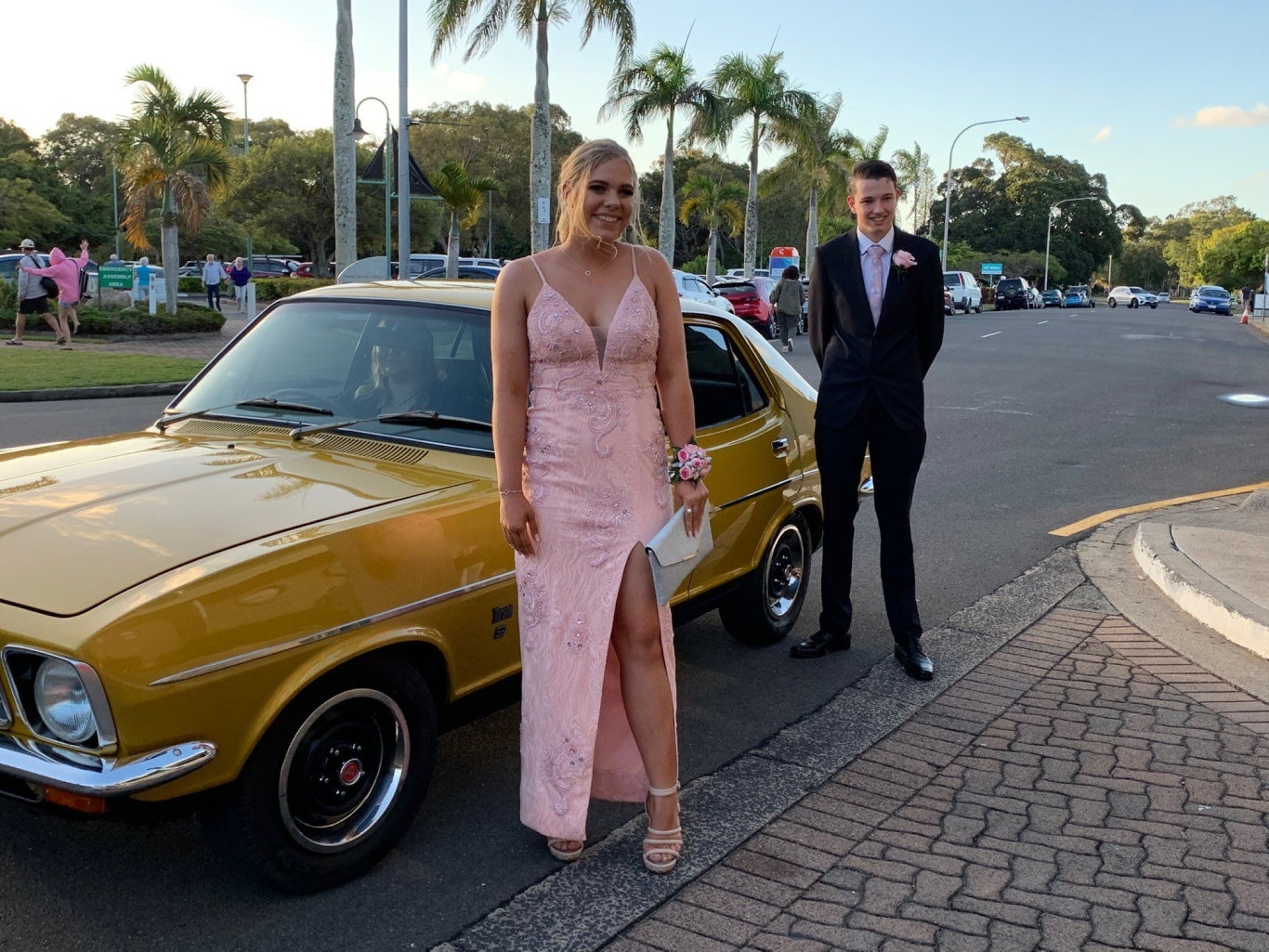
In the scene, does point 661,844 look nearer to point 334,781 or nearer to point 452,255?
point 334,781

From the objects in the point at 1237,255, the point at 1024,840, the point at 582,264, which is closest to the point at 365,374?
the point at 582,264

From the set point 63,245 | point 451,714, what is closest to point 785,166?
point 63,245

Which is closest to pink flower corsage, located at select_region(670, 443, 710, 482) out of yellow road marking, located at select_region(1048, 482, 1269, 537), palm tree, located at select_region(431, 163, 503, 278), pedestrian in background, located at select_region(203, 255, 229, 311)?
yellow road marking, located at select_region(1048, 482, 1269, 537)

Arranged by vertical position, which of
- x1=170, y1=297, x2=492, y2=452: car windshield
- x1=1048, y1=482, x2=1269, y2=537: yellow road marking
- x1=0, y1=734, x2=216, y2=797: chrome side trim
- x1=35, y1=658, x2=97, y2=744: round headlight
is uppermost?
x1=170, y1=297, x2=492, y2=452: car windshield

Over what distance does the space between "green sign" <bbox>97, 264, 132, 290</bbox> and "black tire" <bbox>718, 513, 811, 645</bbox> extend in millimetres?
24827

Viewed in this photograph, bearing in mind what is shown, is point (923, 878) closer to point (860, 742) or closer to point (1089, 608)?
point (860, 742)

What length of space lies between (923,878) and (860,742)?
102 cm

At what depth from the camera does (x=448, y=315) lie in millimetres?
4258

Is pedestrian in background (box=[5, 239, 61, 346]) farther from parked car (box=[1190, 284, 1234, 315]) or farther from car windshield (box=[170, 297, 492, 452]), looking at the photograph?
parked car (box=[1190, 284, 1234, 315])

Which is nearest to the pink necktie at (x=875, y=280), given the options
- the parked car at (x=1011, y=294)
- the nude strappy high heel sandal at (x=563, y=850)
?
the nude strappy high heel sandal at (x=563, y=850)

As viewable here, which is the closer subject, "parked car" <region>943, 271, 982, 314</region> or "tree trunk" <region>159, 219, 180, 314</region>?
"tree trunk" <region>159, 219, 180, 314</region>

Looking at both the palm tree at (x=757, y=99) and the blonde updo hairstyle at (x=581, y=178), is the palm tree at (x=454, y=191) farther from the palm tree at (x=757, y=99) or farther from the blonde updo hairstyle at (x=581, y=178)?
the blonde updo hairstyle at (x=581, y=178)

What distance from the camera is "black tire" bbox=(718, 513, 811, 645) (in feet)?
17.1

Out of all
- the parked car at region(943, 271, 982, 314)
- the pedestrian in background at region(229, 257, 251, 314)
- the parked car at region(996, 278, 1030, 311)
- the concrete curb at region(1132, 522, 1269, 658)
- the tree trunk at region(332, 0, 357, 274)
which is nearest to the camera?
the concrete curb at region(1132, 522, 1269, 658)
